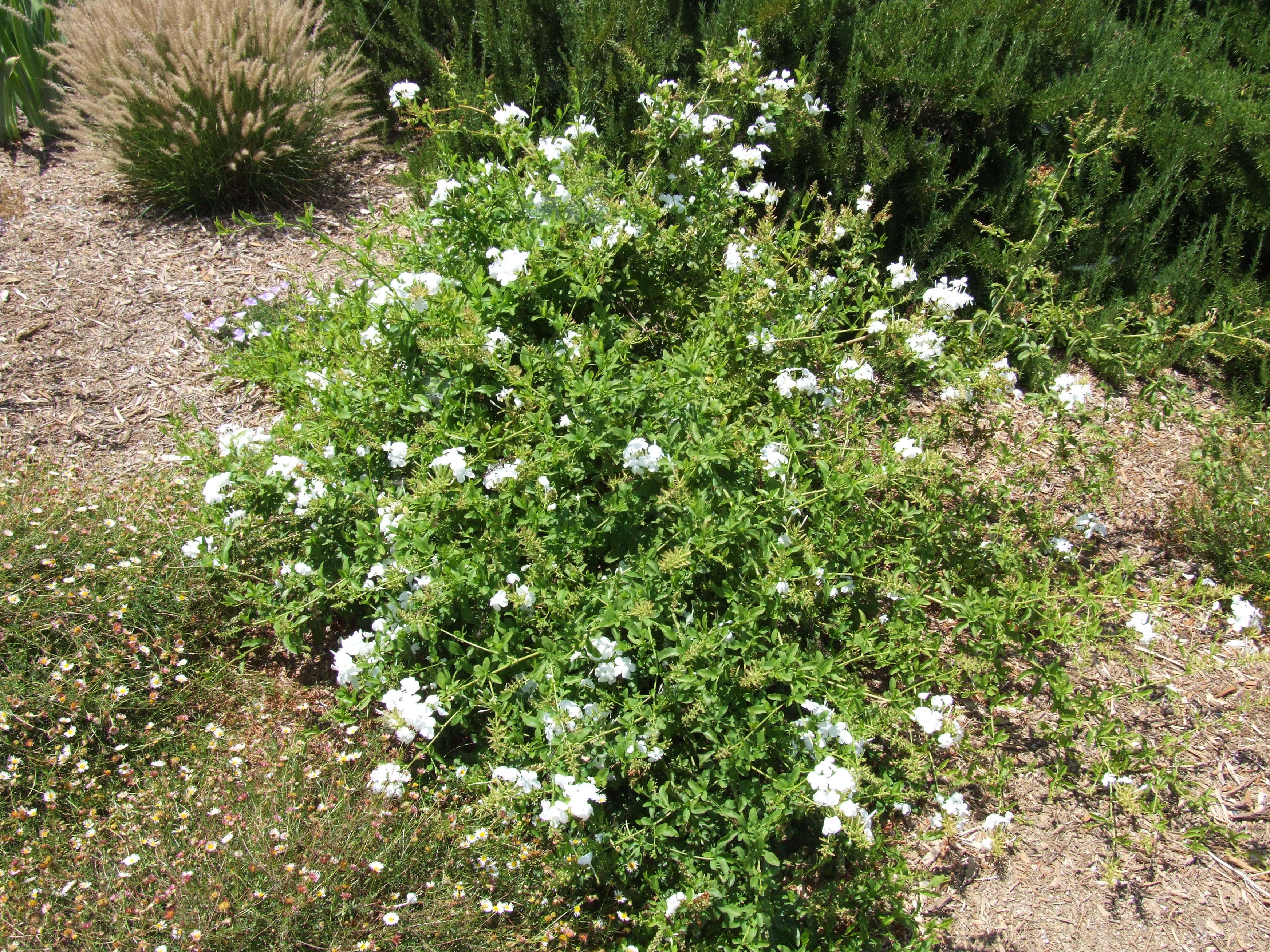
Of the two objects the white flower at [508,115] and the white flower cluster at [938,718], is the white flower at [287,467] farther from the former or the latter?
the white flower cluster at [938,718]

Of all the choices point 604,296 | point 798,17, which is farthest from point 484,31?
point 604,296

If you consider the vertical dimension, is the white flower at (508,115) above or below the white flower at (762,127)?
above

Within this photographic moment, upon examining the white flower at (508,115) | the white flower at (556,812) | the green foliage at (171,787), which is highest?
the white flower at (508,115)

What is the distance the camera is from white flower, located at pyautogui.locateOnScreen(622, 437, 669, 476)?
2498 mm

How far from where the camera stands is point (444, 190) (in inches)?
127

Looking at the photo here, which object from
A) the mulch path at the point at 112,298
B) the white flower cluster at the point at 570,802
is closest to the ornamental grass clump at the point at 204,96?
the mulch path at the point at 112,298

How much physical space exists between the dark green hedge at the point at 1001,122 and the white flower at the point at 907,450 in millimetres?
1816

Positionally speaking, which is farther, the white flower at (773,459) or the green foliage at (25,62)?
the green foliage at (25,62)

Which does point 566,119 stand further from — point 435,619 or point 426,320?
point 435,619

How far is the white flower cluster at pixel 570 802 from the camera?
2145 millimetres

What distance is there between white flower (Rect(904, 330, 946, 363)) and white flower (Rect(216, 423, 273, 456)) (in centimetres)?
218

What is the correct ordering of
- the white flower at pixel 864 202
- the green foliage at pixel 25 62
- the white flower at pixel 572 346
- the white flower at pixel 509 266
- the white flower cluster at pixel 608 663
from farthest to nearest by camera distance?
the green foliage at pixel 25 62 → the white flower at pixel 864 202 → the white flower at pixel 509 266 → the white flower at pixel 572 346 → the white flower cluster at pixel 608 663

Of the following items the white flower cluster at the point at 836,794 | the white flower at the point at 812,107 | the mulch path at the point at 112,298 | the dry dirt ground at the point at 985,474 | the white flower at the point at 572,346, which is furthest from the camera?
the mulch path at the point at 112,298

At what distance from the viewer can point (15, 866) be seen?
2395mm
